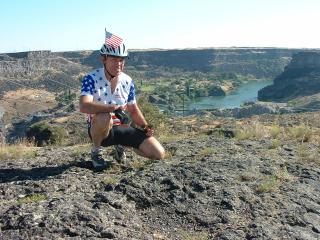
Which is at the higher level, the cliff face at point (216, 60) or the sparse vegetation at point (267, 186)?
the sparse vegetation at point (267, 186)

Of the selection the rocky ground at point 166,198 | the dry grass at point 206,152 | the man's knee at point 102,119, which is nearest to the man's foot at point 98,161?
the rocky ground at point 166,198

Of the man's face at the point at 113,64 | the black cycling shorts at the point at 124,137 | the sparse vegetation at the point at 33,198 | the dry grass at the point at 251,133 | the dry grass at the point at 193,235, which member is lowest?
the dry grass at the point at 251,133

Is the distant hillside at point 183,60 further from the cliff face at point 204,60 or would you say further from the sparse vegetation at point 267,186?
the sparse vegetation at point 267,186

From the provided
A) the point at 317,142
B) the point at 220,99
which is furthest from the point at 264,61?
the point at 317,142

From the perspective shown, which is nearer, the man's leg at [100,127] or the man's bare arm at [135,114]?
the man's leg at [100,127]

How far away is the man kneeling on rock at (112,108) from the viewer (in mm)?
4871

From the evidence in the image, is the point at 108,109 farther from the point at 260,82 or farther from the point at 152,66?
the point at 152,66

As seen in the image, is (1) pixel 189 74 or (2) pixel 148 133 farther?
(1) pixel 189 74

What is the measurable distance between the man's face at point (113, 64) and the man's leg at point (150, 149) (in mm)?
951

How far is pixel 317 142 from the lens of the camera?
767 centimetres

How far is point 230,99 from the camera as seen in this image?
12262 centimetres

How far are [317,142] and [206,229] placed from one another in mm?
4452

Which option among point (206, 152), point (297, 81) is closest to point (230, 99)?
point (297, 81)

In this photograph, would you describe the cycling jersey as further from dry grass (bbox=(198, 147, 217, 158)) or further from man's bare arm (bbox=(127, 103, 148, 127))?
dry grass (bbox=(198, 147, 217, 158))
